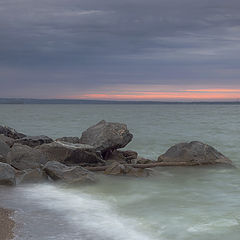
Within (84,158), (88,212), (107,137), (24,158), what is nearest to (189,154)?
(107,137)

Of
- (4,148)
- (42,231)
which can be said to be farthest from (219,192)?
(4,148)

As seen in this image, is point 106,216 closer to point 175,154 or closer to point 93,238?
point 93,238

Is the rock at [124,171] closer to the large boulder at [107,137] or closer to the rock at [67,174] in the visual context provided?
the rock at [67,174]

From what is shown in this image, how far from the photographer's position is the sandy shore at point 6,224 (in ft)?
21.4

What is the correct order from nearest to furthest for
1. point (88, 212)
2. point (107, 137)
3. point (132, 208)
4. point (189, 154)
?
point (88, 212), point (132, 208), point (189, 154), point (107, 137)

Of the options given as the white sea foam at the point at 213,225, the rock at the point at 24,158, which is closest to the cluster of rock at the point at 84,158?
the rock at the point at 24,158

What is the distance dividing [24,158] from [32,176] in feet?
4.37

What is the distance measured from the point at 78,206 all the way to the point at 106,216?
921 millimetres

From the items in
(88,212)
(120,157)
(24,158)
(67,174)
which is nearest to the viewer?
(88,212)

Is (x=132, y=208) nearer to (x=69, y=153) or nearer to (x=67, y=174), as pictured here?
(x=67, y=174)

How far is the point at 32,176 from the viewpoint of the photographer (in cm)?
1125

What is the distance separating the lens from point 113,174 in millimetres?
12453

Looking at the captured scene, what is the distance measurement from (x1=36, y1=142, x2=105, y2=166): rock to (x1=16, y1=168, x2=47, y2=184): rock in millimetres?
1709

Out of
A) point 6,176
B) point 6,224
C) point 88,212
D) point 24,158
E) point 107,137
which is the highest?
point 107,137
